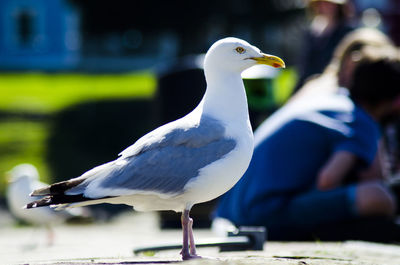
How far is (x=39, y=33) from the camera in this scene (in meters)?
41.2

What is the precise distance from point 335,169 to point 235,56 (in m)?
1.59

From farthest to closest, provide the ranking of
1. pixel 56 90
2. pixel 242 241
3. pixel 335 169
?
pixel 56 90
pixel 335 169
pixel 242 241

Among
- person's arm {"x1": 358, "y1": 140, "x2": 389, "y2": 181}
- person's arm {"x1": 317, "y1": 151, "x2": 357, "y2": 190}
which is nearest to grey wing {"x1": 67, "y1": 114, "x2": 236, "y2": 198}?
person's arm {"x1": 317, "y1": 151, "x2": 357, "y2": 190}

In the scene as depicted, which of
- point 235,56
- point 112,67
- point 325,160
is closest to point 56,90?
point 325,160

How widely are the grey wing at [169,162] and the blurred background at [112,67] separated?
4.94m

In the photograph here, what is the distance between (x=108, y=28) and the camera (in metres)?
31.5

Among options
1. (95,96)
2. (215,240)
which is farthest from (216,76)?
(95,96)

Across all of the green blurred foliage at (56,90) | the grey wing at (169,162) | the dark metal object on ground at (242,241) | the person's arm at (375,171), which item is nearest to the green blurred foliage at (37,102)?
the green blurred foliage at (56,90)

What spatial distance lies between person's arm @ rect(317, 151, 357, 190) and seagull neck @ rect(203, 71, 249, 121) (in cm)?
151

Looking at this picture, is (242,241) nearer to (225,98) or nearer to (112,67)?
(225,98)

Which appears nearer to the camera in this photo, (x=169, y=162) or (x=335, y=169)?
(x=169, y=162)

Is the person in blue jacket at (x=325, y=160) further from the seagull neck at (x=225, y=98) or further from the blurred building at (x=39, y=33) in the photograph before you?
the blurred building at (x=39, y=33)

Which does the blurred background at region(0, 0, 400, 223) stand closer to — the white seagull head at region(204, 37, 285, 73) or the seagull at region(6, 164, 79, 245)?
the seagull at region(6, 164, 79, 245)

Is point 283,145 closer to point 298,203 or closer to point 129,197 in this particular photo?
point 298,203
